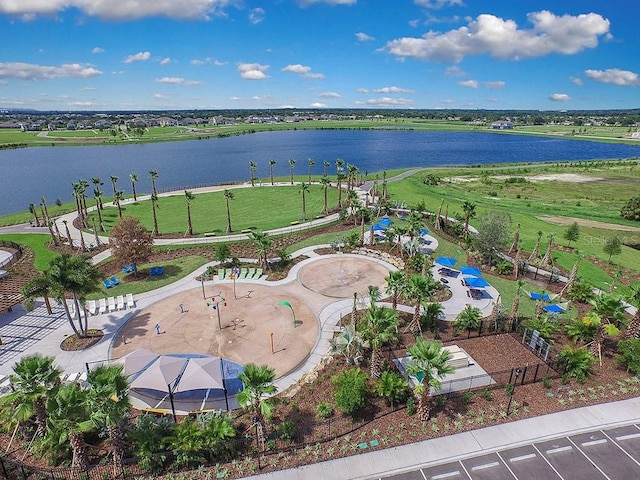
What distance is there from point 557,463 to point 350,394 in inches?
442

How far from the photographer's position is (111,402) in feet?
57.3

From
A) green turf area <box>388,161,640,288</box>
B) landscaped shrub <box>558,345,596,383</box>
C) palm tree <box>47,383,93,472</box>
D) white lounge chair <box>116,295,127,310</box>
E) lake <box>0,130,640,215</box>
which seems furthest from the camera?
lake <box>0,130,640,215</box>

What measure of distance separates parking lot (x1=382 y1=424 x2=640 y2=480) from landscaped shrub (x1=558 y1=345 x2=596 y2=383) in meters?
4.56

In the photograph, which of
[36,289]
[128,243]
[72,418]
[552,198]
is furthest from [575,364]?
[552,198]

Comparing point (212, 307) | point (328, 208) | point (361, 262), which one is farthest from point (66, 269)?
point (328, 208)

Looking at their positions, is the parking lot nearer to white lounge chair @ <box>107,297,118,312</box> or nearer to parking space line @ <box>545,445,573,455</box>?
parking space line @ <box>545,445,573,455</box>

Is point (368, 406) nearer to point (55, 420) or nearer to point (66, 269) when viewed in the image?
point (55, 420)

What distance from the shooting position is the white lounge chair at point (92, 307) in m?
34.8

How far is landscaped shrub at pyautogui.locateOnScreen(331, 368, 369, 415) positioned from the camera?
21531 mm

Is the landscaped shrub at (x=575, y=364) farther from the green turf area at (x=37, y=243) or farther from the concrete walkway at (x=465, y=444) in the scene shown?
the green turf area at (x=37, y=243)

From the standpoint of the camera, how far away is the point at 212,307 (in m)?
35.3

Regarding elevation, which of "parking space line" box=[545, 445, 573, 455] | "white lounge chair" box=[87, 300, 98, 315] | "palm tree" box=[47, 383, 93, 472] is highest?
"palm tree" box=[47, 383, 93, 472]

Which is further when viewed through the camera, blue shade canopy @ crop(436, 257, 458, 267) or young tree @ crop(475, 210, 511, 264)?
young tree @ crop(475, 210, 511, 264)

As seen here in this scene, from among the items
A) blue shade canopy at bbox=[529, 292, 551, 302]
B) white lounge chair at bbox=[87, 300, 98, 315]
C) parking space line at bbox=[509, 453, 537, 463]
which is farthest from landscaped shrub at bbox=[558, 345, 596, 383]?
white lounge chair at bbox=[87, 300, 98, 315]
